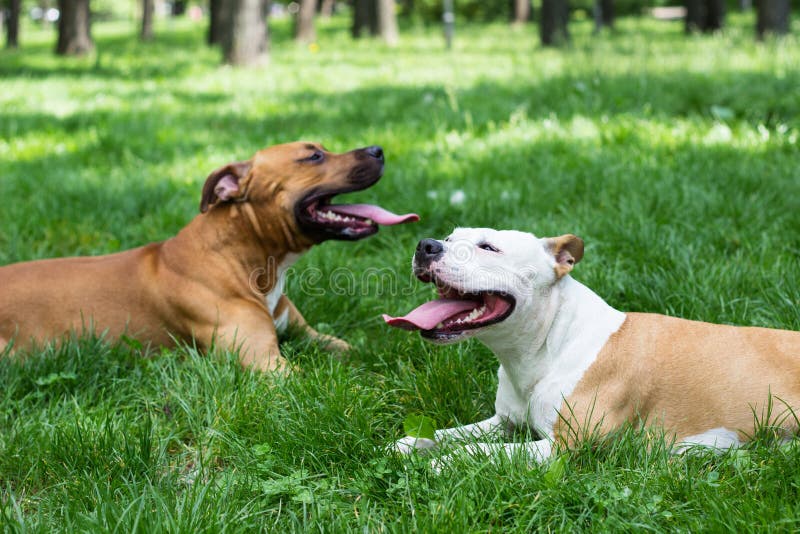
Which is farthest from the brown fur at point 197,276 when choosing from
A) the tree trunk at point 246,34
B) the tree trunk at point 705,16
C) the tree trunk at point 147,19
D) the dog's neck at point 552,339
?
the tree trunk at point 147,19

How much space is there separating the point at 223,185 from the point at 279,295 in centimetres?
65

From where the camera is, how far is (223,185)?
161 inches

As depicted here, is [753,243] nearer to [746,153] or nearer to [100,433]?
[746,153]

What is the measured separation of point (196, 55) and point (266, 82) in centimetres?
606

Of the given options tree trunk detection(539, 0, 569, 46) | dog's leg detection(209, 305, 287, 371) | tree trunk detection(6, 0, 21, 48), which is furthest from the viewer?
tree trunk detection(6, 0, 21, 48)

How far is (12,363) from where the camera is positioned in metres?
3.65

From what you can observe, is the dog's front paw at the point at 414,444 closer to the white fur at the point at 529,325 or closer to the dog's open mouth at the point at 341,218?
the white fur at the point at 529,325

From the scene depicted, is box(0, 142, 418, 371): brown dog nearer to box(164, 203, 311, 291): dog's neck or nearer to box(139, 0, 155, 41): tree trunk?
box(164, 203, 311, 291): dog's neck

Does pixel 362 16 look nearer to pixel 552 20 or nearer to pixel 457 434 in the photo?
pixel 552 20

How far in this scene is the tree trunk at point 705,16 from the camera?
18.0 meters

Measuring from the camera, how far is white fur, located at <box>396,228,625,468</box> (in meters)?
2.88

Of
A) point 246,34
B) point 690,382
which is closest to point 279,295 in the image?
point 690,382

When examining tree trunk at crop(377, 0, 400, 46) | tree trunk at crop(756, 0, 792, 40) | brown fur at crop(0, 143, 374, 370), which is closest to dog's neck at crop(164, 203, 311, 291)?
brown fur at crop(0, 143, 374, 370)

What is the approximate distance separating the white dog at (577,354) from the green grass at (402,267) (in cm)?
17
